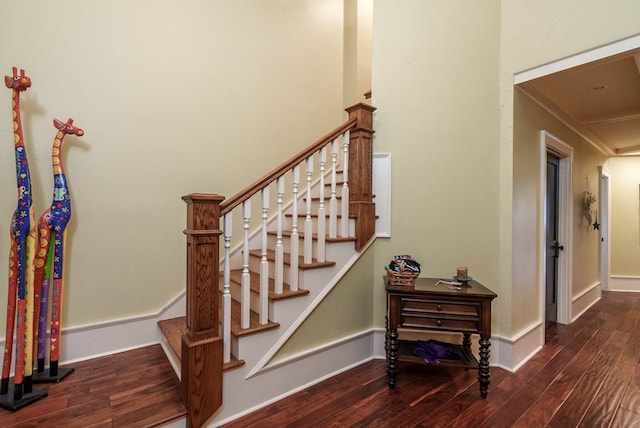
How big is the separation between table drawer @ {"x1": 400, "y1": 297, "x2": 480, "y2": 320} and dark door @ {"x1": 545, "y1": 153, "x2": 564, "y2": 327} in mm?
1872

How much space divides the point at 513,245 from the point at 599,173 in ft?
10.8

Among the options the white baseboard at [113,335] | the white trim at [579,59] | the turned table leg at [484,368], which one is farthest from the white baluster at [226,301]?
the white trim at [579,59]

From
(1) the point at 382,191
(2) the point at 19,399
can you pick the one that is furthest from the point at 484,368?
(2) the point at 19,399

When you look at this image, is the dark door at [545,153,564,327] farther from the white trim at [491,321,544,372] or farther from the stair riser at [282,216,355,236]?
the stair riser at [282,216,355,236]

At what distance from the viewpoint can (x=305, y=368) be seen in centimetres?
208

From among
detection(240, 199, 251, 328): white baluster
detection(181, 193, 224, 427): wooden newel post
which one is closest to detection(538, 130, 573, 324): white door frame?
detection(240, 199, 251, 328): white baluster

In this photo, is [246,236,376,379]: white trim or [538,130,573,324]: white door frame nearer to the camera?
[246,236,376,379]: white trim

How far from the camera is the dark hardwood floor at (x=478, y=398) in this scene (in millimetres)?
1742

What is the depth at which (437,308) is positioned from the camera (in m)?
2.02

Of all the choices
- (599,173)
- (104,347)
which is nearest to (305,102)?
(104,347)

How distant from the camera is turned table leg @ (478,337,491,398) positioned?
194 centimetres

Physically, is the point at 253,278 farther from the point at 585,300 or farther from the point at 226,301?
the point at 585,300

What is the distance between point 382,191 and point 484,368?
4.75 ft

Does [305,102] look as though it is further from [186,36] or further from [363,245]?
[363,245]
